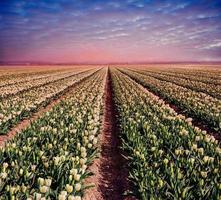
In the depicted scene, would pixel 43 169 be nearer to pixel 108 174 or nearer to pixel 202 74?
pixel 108 174

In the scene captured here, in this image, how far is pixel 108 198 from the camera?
5477 millimetres

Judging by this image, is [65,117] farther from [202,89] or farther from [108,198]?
[202,89]

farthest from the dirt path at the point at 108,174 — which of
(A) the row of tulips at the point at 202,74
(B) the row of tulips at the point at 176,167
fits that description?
(A) the row of tulips at the point at 202,74

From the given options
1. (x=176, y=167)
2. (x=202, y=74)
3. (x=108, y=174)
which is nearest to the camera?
(x=176, y=167)

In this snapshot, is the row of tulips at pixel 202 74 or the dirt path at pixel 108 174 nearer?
the dirt path at pixel 108 174

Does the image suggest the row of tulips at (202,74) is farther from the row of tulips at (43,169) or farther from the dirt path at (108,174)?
the row of tulips at (43,169)

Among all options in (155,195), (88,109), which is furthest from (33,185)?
(88,109)

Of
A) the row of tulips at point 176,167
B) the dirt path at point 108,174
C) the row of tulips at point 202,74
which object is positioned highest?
the row of tulips at point 202,74

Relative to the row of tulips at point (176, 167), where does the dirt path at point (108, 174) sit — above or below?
below

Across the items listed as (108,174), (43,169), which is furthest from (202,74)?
(43,169)

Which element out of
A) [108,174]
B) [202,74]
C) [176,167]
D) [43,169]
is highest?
[202,74]

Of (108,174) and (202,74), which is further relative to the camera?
(202,74)

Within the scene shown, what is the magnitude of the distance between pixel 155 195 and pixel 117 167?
108 inches

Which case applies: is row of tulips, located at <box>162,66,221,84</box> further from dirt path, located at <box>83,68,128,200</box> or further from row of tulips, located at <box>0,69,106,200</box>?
row of tulips, located at <box>0,69,106,200</box>
